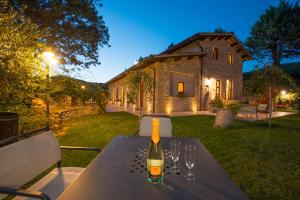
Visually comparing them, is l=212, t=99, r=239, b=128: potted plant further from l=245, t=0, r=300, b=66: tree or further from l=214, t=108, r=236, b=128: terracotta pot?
l=245, t=0, r=300, b=66: tree

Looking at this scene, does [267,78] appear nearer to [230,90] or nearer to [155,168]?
[230,90]

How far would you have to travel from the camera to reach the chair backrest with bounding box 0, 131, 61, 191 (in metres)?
1.58

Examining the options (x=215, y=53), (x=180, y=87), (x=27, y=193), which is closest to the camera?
(x=27, y=193)

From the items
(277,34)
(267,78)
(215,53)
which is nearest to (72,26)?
(215,53)

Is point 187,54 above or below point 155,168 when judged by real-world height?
above

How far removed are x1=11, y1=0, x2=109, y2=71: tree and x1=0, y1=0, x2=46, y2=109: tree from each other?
567 centimetres

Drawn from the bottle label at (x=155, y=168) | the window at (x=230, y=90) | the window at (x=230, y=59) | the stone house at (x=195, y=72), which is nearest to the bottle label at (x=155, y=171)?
the bottle label at (x=155, y=168)

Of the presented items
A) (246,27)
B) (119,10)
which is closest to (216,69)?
(119,10)

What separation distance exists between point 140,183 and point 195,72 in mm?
13431

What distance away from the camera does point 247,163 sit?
4.12 m

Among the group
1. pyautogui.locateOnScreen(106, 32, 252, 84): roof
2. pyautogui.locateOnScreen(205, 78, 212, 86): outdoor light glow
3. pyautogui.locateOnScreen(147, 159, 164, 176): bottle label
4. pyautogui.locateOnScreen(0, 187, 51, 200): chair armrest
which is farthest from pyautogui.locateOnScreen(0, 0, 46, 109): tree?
pyautogui.locateOnScreen(205, 78, 212, 86): outdoor light glow

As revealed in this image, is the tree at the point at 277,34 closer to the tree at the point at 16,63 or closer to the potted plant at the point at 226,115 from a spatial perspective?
the potted plant at the point at 226,115

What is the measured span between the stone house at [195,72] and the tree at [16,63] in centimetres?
578

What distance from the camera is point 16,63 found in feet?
14.8
